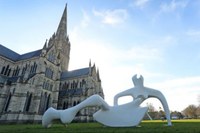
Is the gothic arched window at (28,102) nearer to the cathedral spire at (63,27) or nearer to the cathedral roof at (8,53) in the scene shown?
the cathedral roof at (8,53)

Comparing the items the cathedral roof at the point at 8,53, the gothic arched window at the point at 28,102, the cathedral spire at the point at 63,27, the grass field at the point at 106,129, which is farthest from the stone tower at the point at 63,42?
the grass field at the point at 106,129

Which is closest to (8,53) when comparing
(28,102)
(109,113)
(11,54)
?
(11,54)

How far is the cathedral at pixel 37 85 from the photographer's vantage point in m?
27.7

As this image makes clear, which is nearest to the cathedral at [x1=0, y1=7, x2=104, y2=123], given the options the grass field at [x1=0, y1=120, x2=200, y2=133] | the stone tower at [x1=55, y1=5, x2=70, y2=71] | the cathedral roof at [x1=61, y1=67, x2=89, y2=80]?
the cathedral roof at [x1=61, y1=67, x2=89, y2=80]

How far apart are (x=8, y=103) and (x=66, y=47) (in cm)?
3408

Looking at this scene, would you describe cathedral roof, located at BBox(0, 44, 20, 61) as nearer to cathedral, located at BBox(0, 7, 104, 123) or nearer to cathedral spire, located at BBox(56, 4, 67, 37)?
cathedral, located at BBox(0, 7, 104, 123)

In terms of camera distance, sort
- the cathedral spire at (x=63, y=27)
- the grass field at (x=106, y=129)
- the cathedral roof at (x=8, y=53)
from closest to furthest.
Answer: the grass field at (x=106, y=129) < the cathedral roof at (x=8, y=53) < the cathedral spire at (x=63, y=27)

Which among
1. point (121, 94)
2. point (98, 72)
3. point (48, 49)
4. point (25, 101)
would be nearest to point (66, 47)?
point (98, 72)

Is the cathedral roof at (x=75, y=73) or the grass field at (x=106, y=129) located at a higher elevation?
the cathedral roof at (x=75, y=73)

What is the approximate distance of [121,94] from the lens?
633 inches

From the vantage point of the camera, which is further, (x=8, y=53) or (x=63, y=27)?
(x=63, y=27)

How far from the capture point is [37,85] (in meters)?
31.2

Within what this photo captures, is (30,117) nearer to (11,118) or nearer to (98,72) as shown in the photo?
(11,118)

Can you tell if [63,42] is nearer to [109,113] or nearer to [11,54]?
[11,54]
